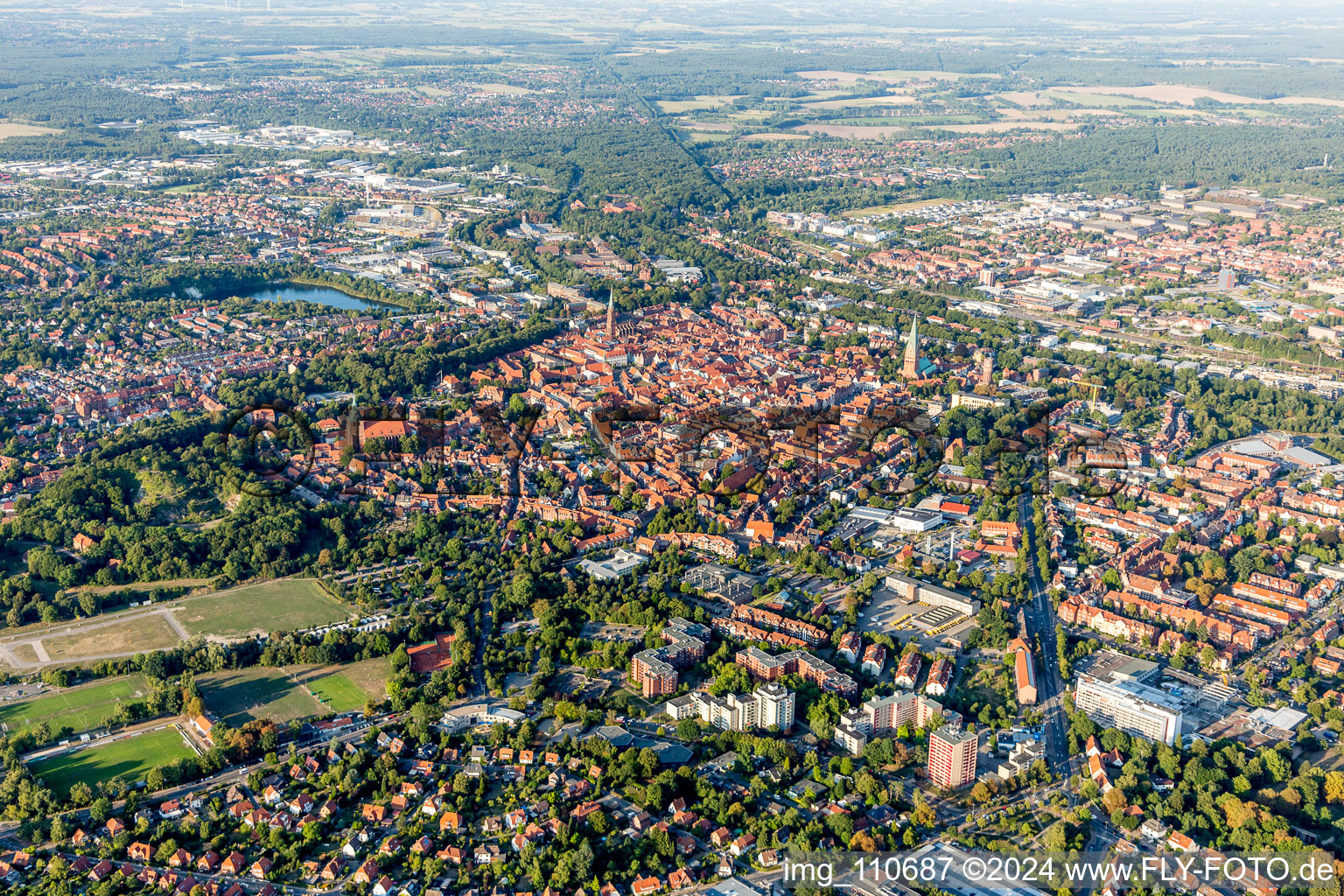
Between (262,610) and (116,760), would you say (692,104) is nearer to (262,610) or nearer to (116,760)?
(262,610)

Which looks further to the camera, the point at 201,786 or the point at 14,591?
the point at 14,591

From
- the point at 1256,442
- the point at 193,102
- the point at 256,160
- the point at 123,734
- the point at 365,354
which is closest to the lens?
the point at 123,734

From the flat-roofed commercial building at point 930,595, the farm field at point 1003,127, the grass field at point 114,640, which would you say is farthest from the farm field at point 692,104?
the grass field at point 114,640

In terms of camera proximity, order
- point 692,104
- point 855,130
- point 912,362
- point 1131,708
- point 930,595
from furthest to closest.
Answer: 1. point 692,104
2. point 855,130
3. point 912,362
4. point 930,595
5. point 1131,708

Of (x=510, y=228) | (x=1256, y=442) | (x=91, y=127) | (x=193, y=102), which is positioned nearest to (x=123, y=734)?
(x=1256, y=442)

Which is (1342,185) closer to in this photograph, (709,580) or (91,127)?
(709,580)

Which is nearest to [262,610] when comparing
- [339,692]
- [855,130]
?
[339,692]

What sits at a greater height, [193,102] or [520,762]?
[193,102]

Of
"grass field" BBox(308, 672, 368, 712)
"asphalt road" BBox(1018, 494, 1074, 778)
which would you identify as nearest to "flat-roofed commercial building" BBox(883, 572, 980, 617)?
"asphalt road" BBox(1018, 494, 1074, 778)
